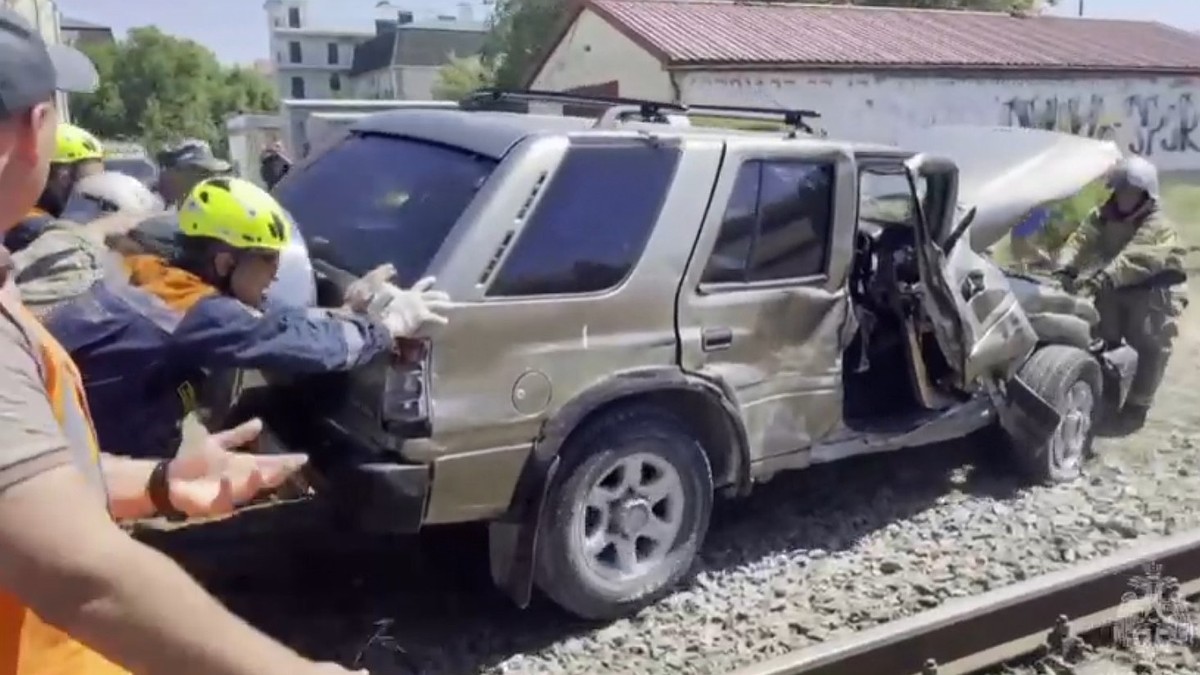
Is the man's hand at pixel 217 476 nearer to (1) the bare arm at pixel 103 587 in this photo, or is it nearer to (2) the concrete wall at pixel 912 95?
(1) the bare arm at pixel 103 587

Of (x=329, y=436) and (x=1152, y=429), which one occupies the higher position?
(x=329, y=436)

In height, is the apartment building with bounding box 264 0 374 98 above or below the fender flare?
below

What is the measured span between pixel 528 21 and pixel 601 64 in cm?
1420

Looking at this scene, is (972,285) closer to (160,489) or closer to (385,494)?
(385,494)

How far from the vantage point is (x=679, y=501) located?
197 inches

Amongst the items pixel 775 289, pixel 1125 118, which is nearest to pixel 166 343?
pixel 775 289

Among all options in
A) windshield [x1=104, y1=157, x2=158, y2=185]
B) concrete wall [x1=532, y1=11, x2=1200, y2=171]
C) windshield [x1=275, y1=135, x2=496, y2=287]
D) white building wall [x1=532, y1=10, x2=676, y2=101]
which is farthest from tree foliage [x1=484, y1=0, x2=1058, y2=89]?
windshield [x1=275, y1=135, x2=496, y2=287]

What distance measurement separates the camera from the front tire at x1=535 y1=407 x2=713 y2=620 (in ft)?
15.3

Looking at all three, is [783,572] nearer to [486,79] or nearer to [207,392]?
[207,392]

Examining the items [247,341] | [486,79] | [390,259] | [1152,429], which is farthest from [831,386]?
[486,79]

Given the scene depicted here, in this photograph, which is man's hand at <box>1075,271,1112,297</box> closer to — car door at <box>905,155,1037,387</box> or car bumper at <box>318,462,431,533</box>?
car door at <box>905,155,1037,387</box>

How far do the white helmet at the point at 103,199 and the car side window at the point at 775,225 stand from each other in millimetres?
2471

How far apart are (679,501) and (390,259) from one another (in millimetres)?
1479

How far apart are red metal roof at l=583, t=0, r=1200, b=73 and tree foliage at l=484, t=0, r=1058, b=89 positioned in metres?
7.71
